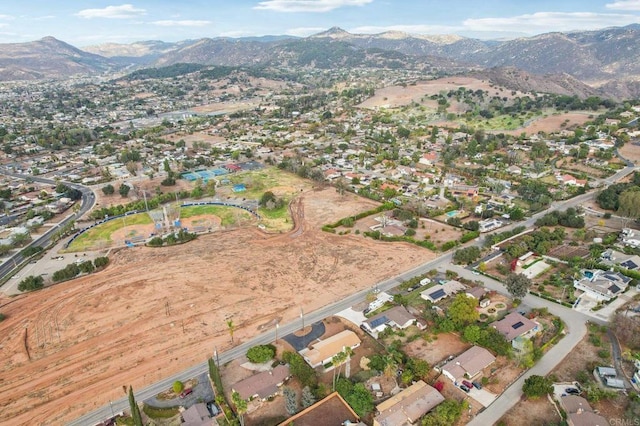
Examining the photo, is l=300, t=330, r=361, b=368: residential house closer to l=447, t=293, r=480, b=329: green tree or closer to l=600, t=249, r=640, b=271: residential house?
l=447, t=293, r=480, b=329: green tree

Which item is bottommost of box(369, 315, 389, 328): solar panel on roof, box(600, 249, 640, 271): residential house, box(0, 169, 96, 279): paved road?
box(0, 169, 96, 279): paved road

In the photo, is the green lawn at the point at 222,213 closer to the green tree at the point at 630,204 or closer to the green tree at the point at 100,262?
the green tree at the point at 100,262

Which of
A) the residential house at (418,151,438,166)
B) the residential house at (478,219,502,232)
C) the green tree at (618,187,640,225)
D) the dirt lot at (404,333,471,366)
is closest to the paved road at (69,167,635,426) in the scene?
the dirt lot at (404,333,471,366)

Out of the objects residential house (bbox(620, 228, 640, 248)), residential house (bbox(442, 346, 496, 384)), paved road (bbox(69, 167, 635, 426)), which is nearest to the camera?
paved road (bbox(69, 167, 635, 426))

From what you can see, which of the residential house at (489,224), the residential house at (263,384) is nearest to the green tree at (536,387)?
the residential house at (263,384)

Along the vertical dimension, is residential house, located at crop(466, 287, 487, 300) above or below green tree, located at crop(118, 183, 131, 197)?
above

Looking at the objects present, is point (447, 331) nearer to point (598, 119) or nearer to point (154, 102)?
point (598, 119)

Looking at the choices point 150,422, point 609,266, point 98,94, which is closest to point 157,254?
point 150,422
